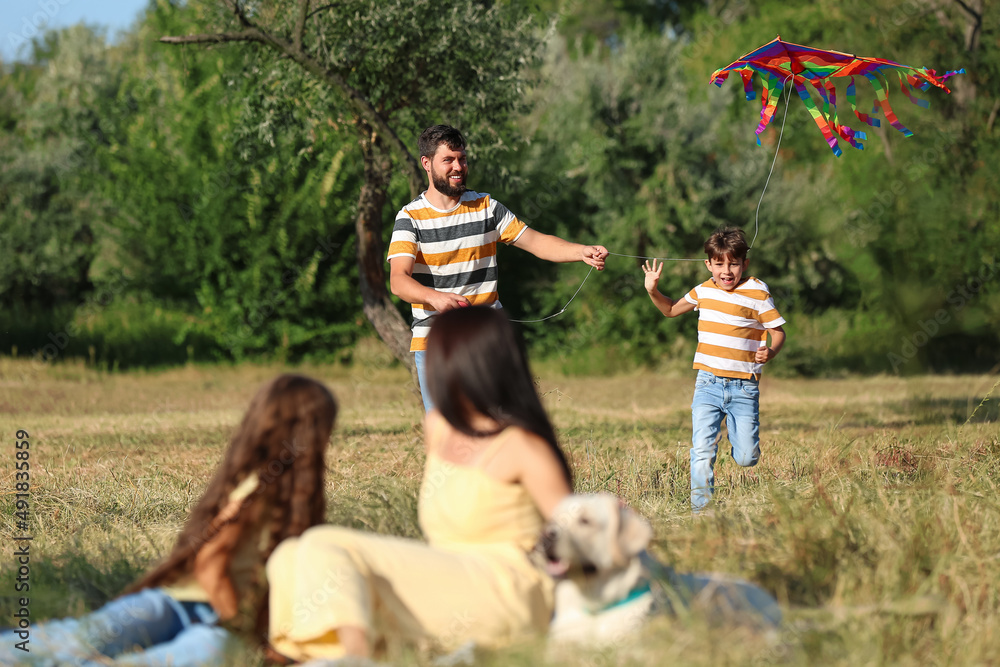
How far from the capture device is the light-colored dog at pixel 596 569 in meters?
2.54

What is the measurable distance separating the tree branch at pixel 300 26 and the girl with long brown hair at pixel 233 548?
4504 millimetres

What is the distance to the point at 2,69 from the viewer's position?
25.0 meters

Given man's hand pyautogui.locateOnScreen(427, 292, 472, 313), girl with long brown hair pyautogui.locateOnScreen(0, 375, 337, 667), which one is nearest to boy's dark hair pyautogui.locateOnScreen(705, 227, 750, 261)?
man's hand pyautogui.locateOnScreen(427, 292, 472, 313)

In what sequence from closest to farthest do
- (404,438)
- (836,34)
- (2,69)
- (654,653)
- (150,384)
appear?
(654,653)
(404,438)
(150,384)
(836,34)
(2,69)

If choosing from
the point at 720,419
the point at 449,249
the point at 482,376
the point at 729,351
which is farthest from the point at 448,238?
the point at 482,376

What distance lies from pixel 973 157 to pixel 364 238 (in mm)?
11643

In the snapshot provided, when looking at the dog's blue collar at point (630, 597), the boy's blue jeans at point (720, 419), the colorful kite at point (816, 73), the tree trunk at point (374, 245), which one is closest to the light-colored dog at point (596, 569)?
the dog's blue collar at point (630, 597)

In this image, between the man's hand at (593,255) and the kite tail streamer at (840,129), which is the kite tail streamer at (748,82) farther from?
the man's hand at (593,255)

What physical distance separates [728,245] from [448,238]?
1.58 m

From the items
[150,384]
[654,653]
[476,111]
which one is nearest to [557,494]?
[654,653]

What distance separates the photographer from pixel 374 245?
25.1 feet

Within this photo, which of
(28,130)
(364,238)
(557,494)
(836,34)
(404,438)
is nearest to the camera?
(557,494)

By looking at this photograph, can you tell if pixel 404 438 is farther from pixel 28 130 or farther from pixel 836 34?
pixel 28 130

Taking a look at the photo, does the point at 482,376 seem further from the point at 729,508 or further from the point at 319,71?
the point at 319,71
